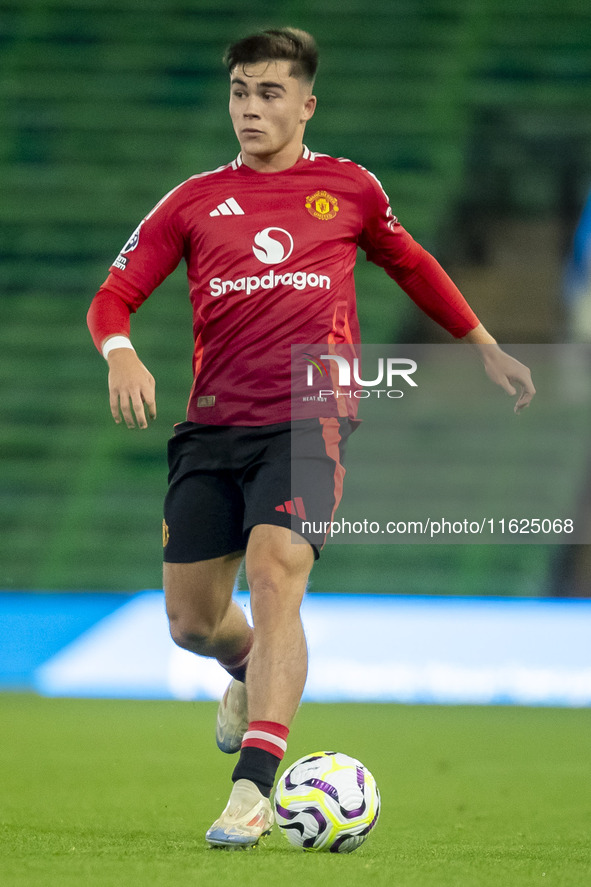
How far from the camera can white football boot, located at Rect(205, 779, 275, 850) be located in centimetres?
283

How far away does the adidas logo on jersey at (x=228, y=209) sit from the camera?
3516 millimetres

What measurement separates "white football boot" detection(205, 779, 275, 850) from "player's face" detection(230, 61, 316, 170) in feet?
5.48

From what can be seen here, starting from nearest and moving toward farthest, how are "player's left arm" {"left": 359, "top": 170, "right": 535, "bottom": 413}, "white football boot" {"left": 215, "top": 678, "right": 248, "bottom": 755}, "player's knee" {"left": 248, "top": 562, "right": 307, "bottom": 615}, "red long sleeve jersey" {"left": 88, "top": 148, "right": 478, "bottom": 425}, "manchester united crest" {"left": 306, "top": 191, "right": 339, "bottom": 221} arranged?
"player's knee" {"left": 248, "top": 562, "right": 307, "bottom": 615}, "red long sleeve jersey" {"left": 88, "top": 148, "right": 478, "bottom": 425}, "manchester united crest" {"left": 306, "top": 191, "right": 339, "bottom": 221}, "player's left arm" {"left": 359, "top": 170, "right": 535, "bottom": 413}, "white football boot" {"left": 215, "top": 678, "right": 248, "bottom": 755}

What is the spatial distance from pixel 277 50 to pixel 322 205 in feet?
1.39

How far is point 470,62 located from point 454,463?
8.50ft

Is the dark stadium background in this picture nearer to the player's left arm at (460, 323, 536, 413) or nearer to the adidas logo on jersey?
the player's left arm at (460, 323, 536, 413)

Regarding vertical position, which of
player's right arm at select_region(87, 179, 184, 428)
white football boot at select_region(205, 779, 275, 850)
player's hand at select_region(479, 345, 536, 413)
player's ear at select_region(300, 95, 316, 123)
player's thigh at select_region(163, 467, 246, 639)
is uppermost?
player's ear at select_region(300, 95, 316, 123)

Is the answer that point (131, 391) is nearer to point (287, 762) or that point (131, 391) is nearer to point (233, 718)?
point (233, 718)

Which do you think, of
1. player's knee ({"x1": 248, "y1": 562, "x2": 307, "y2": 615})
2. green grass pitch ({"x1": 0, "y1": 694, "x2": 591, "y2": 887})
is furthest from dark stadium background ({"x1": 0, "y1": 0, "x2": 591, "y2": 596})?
player's knee ({"x1": 248, "y1": 562, "x2": 307, "y2": 615})

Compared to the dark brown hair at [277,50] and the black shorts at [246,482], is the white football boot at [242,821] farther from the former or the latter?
the dark brown hair at [277,50]

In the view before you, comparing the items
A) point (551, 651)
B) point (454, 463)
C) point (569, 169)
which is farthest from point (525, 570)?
point (569, 169)

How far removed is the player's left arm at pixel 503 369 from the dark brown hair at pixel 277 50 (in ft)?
2.89

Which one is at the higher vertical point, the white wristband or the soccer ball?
the white wristband

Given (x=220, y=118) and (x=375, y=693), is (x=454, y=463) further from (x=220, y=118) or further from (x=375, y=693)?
(x=220, y=118)
